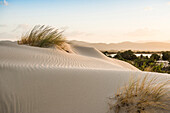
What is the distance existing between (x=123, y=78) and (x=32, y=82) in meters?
1.02

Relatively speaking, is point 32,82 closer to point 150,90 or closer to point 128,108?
point 128,108

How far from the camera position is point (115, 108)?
1390 mm

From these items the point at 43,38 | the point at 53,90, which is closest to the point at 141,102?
the point at 53,90

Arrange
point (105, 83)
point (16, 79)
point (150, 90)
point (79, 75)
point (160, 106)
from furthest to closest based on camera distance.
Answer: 1. point (79, 75)
2. point (105, 83)
3. point (16, 79)
4. point (150, 90)
5. point (160, 106)

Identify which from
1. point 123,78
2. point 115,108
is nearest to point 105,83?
point 123,78

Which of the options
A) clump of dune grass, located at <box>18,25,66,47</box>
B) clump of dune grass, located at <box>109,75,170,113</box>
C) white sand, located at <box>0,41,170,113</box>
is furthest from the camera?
clump of dune grass, located at <box>18,25,66,47</box>

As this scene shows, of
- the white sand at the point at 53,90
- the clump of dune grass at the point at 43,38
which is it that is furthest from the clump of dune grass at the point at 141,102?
the clump of dune grass at the point at 43,38

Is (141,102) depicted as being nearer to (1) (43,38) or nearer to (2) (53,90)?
(2) (53,90)

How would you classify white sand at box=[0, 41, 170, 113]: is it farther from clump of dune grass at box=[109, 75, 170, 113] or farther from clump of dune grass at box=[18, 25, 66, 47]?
clump of dune grass at box=[18, 25, 66, 47]

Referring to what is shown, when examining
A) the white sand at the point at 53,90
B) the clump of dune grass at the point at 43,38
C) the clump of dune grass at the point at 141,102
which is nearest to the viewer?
the clump of dune grass at the point at 141,102

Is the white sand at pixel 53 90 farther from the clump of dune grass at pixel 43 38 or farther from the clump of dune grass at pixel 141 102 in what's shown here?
the clump of dune grass at pixel 43 38

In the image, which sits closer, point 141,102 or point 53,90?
point 141,102

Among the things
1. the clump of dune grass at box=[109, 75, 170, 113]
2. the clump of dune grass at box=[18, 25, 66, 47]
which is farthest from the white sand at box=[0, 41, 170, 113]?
the clump of dune grass at box=[18, 25, 66, 47]

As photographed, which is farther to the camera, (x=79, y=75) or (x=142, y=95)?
(x=79, y=75)
